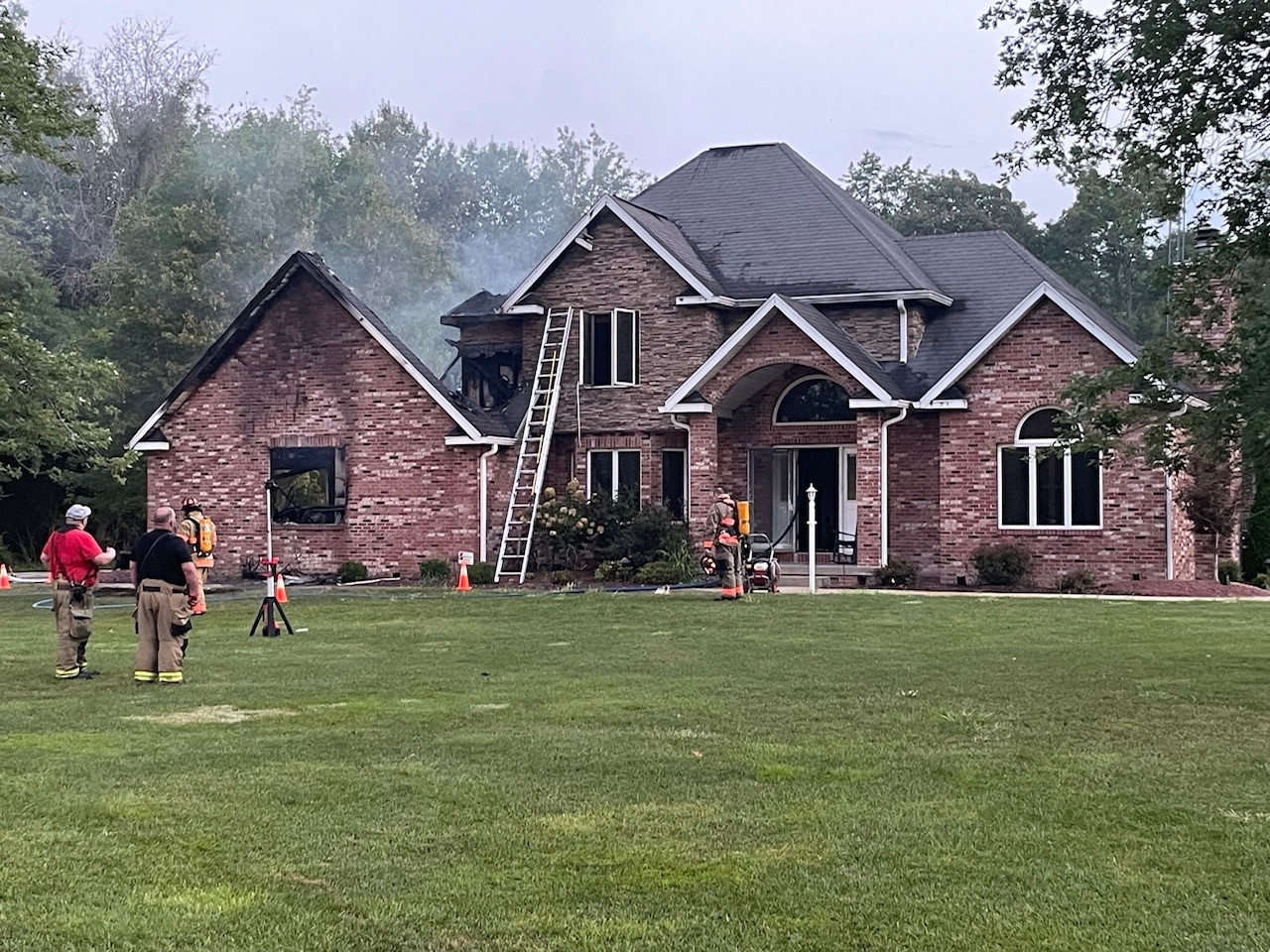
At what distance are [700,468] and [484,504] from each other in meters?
4.11

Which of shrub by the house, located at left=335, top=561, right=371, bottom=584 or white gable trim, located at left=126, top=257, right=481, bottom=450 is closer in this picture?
white gable trim, located at left=126, top=257, right=481, bottom=450

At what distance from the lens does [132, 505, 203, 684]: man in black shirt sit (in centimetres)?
1412

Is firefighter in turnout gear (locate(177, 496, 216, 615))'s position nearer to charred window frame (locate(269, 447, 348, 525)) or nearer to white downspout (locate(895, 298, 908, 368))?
charred window frame (locate(269, 447, 348, 525))

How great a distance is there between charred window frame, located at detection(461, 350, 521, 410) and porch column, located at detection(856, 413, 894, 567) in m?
8.06

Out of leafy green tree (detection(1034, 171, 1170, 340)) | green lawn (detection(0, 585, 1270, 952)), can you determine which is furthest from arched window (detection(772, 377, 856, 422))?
leafy green tree (detection(1034, 171, 1170, 340))

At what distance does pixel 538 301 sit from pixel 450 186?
48703 mm

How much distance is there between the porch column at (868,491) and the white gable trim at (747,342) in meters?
0.69

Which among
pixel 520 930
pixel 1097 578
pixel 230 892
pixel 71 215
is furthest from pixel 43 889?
pixel 71 215

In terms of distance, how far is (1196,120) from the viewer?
13.6 metres

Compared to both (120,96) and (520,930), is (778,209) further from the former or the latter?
(120,96)

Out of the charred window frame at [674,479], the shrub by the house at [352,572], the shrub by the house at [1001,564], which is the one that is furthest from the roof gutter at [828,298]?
the shrub by the house at [352,572]

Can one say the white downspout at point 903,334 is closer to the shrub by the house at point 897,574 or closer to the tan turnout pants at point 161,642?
the shrub by the house at point 897,574

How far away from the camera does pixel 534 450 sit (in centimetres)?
3081

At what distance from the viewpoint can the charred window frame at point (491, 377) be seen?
3309 centimetres
